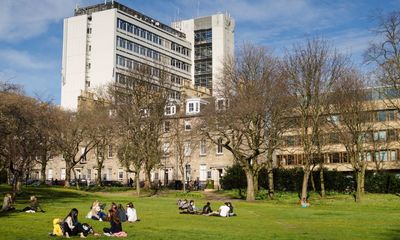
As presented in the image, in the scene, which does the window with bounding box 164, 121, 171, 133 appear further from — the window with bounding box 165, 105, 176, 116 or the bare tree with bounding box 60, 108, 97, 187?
the bare tree with bounding box 60, 108, 97, 187

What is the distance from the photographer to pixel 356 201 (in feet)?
149

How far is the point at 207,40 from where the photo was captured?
4715 inches

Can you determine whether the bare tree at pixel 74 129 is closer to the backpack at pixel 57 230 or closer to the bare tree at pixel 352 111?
the bare tree at pixel 352 111

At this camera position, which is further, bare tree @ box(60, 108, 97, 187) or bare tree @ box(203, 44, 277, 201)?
bare tree @ box(60, 108, 97, 187)

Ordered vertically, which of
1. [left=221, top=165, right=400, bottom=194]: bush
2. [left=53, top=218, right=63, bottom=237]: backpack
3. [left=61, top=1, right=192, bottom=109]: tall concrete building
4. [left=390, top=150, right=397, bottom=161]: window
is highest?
[left=61, top=1, right=192, bottom=109]: tall concrete building

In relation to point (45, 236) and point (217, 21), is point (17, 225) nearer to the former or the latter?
point (45, 236)

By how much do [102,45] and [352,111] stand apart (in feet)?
208

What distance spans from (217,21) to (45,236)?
338 ft

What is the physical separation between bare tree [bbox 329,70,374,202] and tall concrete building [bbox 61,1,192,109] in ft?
173

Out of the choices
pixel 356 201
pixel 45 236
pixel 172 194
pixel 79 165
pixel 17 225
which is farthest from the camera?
pixel 79 165

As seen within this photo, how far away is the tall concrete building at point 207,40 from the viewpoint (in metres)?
117

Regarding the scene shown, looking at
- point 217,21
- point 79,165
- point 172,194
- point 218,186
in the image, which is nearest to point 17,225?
point 172,194

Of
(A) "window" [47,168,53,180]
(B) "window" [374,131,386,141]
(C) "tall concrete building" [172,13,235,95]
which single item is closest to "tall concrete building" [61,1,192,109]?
(A) "window" [47,168,53,180]

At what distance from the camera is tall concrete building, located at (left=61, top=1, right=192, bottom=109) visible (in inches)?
3898
